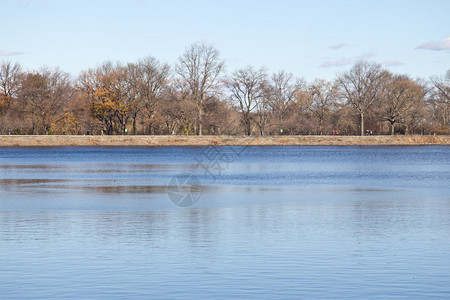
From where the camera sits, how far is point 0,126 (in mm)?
110625

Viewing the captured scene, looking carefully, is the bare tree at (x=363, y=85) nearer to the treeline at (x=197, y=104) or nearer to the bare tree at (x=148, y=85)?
the treeline at (x=197, y=104)

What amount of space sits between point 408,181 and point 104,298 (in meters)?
33.9

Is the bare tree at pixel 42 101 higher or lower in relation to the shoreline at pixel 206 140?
higher

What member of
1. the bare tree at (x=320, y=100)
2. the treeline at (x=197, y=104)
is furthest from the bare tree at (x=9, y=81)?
the bare tree at (x=320, y=100)

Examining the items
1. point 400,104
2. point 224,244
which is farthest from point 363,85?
point 224,244

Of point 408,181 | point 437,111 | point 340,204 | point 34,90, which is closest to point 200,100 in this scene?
point 34,90

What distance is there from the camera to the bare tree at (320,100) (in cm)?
13438

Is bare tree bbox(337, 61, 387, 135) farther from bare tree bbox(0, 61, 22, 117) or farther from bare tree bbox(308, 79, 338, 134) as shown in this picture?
bare tree bbox(0, 61, 22, 117)

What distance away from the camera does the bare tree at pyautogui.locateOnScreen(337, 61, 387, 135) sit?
121000 millimetres

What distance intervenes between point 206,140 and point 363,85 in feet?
113

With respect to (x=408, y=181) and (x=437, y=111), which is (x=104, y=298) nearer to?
(x=408, y=181)

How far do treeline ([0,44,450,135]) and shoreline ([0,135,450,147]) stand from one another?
3.54 m

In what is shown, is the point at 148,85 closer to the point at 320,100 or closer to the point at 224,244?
the point at 320,100

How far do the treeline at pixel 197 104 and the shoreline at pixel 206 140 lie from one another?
3536 mm
